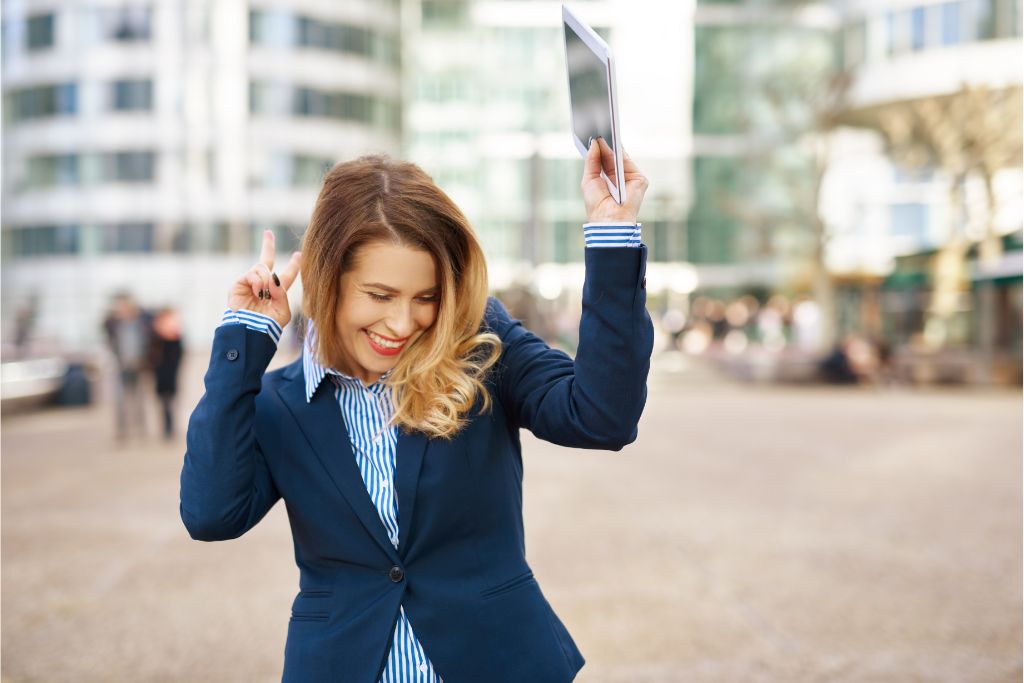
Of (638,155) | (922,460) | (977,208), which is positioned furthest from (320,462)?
(638,155)

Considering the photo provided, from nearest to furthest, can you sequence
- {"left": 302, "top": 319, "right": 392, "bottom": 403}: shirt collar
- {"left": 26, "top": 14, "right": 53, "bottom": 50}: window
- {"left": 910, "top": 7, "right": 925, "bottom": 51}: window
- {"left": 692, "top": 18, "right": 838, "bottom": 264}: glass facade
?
{"left": 302, "top": 319, "right": 392, "bottom": 403}: shirt collar < {"left": 910, "top": 7, "right": 925, "bottom": 51}: window < {"left": 692, "top": 18, "right": 838, "bottom": 264}: glass facade < {"left": 26, "top": 14, "right": 53, "bottom": 50}: window

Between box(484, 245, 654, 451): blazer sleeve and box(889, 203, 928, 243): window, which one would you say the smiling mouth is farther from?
box(889, 203, 928, 243): window

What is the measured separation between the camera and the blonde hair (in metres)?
1.92

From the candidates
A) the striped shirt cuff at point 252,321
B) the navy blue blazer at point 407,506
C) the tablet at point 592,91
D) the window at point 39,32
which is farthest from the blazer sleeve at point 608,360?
the window at point 39,32

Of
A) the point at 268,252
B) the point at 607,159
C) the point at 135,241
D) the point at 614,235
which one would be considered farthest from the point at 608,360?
the point at 135,241

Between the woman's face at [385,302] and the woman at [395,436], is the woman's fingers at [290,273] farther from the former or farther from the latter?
the woman's face at [385,302]

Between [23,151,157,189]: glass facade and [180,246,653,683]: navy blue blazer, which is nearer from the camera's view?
[180,246,653,683]: navy blue blazer

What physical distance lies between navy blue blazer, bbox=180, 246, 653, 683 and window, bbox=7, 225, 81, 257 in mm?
49948

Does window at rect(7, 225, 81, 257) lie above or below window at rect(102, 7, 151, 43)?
below

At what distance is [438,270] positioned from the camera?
1958 mm

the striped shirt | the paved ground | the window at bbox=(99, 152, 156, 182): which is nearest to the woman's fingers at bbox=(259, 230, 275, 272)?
the striped shirt

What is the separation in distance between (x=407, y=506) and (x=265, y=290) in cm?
48

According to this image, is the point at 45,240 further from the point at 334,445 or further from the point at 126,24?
the point at 334,445

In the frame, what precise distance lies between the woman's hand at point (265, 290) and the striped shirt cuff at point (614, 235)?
0.58m
